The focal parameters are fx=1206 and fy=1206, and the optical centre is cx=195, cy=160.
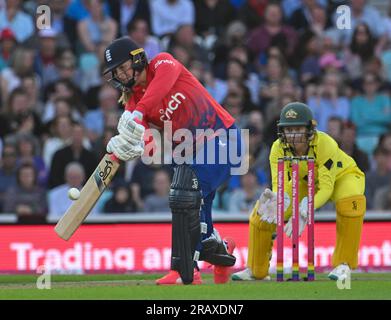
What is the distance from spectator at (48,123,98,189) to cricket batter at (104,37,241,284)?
471cm

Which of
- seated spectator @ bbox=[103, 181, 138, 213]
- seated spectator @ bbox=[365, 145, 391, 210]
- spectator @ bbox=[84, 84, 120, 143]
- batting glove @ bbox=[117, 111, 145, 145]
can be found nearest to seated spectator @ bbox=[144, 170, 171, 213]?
seated spectator @ bbox=[103, 181, 138, 213]

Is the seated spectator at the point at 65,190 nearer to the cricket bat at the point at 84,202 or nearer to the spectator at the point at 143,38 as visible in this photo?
the spectator at the point at 143,38

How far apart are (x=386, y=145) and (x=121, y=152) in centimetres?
654

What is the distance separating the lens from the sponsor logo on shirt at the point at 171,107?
949 cm

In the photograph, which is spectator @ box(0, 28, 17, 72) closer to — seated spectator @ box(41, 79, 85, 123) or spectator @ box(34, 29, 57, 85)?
spectator @ box(34, 29, 57, 85)

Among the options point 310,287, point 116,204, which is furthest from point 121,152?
point 116,204

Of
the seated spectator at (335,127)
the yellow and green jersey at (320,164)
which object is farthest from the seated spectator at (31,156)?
the yellow and green jersey at (320,164)

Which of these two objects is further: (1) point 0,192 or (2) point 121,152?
(1) point 0,192

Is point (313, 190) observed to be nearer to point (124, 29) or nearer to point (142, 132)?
point (142, 132)

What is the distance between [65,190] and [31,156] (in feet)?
2.09

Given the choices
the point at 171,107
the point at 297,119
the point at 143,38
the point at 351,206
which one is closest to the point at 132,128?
the point at 171,107

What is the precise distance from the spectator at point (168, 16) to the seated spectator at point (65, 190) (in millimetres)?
2914

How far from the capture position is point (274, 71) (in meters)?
16.0

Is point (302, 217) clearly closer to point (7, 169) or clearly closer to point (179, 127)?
point (179, 127)
